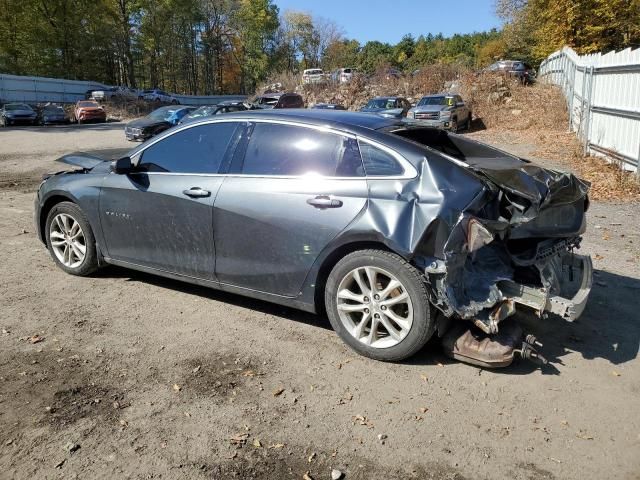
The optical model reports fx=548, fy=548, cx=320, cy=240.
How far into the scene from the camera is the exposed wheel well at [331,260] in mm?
3773

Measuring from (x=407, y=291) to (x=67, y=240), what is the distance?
11.9ft

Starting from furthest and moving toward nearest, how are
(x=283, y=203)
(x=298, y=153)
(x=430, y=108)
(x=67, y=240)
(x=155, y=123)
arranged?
(x=430, y=108)
(x=155, y=123)
(x=67, y=240)
(x=298, y=153)
(x=283, y=203)

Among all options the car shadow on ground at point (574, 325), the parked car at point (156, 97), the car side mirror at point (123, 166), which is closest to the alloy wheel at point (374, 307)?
the car shadow on ground at point (574, 325)

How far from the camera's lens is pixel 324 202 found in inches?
153

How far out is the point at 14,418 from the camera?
10.2ft

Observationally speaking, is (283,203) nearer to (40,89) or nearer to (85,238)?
(85,238)

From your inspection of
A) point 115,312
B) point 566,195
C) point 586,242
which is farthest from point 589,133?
point 115,312

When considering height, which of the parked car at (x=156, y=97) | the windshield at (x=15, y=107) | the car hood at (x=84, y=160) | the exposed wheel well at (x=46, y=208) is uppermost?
the parked car at (x=156, y=97)

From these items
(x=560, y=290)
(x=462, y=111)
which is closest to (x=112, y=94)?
(x=462, y=111)

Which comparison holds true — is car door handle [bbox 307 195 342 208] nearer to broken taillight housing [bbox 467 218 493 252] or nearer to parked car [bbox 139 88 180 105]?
broken taillight housing [bbox 467 218 493 252]

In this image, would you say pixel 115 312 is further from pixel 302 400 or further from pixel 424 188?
pixel 424 188

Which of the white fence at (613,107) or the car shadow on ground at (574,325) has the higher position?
the white fence at (613,107)

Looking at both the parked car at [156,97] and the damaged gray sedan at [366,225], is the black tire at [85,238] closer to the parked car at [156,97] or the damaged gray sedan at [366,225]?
the damaged gray sedan at [366,225]

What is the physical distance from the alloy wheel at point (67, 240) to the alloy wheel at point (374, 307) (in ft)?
9.50
